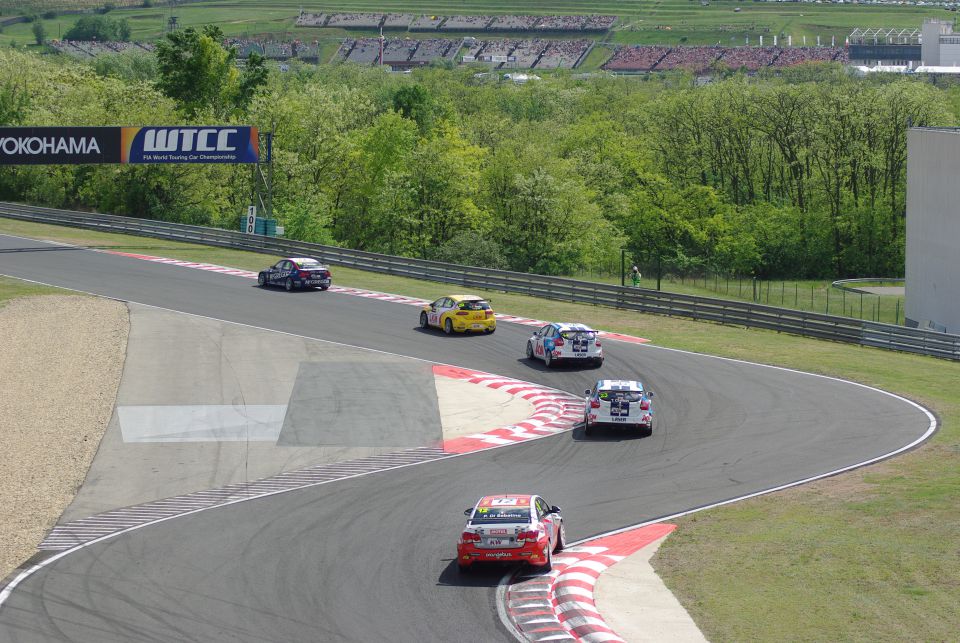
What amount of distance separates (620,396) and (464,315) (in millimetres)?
13113

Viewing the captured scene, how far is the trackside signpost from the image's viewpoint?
192ft

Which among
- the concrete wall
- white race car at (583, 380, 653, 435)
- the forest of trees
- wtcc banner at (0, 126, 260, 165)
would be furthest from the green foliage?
white race car at (583, 380, 653, 435)

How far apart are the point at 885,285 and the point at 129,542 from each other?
69352mm

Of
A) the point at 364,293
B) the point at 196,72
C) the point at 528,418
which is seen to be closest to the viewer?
the point at 528,418

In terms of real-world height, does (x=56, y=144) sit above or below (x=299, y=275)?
above

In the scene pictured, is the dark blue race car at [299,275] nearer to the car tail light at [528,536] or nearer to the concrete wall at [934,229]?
the concrete wall at [934,229]

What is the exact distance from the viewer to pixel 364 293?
50.4 metres

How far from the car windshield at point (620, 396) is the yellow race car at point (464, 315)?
41.3ft

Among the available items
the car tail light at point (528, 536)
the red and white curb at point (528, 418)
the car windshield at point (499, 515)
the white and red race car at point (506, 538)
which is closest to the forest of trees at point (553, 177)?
the red and white curb at point (528, 418)

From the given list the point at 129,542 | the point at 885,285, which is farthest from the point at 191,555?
the point at 885,285

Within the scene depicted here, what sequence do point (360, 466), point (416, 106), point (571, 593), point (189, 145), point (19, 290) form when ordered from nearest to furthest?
point (571, 593), point (360, 466), point (19, 290), point (189, 145), point (416, 106)

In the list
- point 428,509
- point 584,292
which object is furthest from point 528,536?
point 584,292

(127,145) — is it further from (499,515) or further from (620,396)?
(499,515)

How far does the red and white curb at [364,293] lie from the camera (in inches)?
1679
